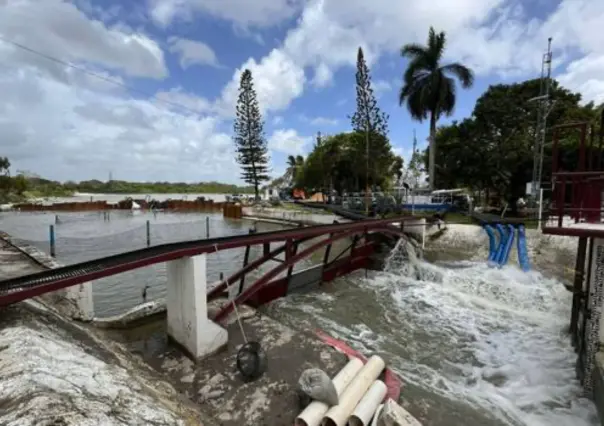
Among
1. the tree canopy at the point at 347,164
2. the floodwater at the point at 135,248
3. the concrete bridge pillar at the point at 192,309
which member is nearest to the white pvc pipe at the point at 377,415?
the concrete bridge pillar at the point at 192,309

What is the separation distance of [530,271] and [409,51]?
2098 centimetres

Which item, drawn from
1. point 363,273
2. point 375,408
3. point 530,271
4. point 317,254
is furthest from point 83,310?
point 530,271

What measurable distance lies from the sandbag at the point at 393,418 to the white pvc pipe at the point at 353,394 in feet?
1.18

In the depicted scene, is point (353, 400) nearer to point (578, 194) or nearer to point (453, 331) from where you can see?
point (453, 331)

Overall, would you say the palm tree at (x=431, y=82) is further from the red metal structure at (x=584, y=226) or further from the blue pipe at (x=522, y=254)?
the red metal structure at (x=584, y=226)

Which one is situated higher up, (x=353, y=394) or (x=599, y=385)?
(x=353, y=394)

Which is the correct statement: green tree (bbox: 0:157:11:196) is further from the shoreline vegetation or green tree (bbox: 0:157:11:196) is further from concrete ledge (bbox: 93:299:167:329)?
concrete ledge (bbox: 93:299:167:329)

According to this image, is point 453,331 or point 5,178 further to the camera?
point 5,178

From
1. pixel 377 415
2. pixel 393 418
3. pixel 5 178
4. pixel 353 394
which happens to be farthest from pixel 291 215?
pixel 5 178

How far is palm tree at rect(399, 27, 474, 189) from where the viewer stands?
83.1 ft

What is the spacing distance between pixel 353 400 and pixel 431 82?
2629cm

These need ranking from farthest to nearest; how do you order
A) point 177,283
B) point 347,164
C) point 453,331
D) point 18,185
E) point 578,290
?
point 18,185 → point 347,164 → point 453,331 → point 578,290 → point 177,283

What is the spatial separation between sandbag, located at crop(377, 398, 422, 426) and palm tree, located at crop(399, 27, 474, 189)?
2341 centimetres

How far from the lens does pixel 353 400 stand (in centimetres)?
387
